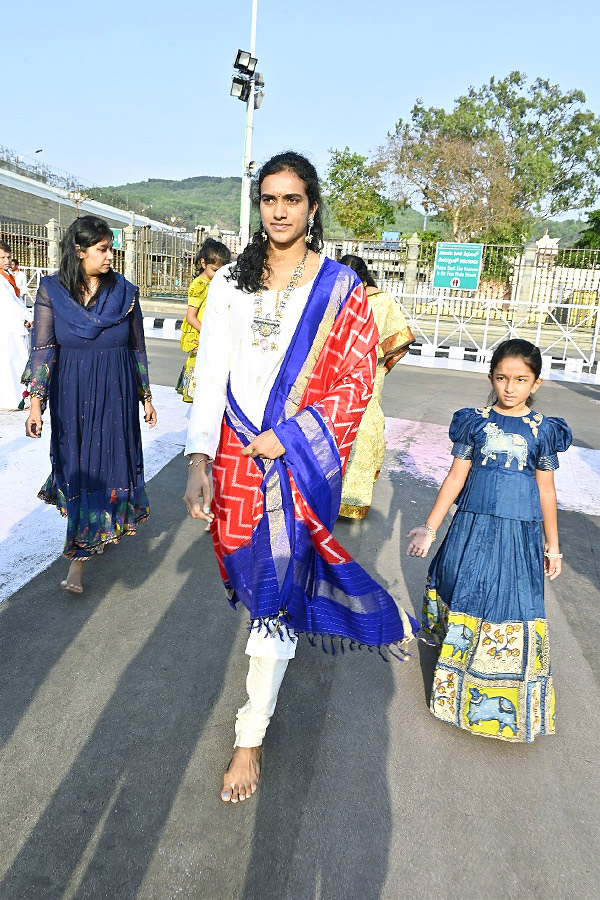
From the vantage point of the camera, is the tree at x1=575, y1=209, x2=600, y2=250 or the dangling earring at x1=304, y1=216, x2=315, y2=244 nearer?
the dangling earring at x1=304, y1=216, x2=315, y2=244

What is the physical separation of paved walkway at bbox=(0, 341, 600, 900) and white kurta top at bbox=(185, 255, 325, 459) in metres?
1.07

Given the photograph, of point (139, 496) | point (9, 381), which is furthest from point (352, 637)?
point (9, 381)

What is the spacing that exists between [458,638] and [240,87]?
1562 centimetres

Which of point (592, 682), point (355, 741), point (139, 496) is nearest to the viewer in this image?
point (355, 741)

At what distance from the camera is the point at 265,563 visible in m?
1.99

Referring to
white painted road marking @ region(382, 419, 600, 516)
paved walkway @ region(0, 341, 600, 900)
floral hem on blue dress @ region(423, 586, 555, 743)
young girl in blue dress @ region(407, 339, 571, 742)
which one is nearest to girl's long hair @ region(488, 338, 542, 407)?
young girl in blue dress @ region(407, 339, 571, 742)

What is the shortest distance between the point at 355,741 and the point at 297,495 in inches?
38.9

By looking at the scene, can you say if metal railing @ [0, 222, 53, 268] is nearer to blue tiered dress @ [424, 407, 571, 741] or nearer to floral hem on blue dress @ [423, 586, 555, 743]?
blue tiered dress @ [424, 407, 571, 741]

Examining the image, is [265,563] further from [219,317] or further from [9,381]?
[9,381]

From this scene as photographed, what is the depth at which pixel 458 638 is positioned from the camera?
8.00 ft

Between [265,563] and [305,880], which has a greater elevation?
[265,563]

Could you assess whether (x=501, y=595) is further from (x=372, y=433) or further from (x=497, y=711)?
(x=372, y=433)

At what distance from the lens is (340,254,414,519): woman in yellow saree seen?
4.35m

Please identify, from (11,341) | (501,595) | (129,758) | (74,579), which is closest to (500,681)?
(501,595)
